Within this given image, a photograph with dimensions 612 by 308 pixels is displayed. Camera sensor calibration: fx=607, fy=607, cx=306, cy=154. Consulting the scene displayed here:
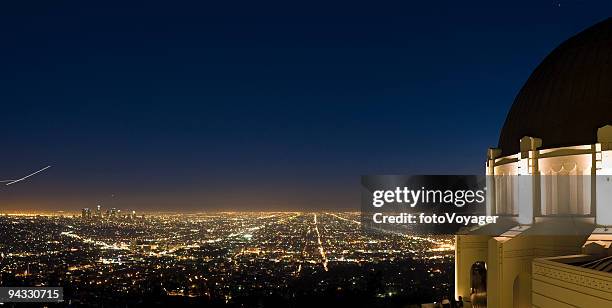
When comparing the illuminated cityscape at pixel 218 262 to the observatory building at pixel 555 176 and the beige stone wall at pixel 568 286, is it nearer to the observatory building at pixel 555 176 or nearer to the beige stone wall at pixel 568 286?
the observatory building at pixel 555 176

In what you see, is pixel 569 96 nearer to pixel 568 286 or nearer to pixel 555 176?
pixel 555 176

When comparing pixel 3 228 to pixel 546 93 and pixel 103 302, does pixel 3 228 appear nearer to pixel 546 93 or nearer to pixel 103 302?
pixel 103 302

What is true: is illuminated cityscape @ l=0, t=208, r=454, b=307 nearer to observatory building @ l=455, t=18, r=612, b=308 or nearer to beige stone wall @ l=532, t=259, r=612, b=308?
observatory building @ l=455, t=18, r=612, b=308

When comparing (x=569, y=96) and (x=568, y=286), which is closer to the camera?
(x=568, y=286)

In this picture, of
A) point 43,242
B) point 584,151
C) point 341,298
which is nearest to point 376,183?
point 584,151

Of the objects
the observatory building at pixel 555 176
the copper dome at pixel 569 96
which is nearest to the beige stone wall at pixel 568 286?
the observatory building at pixel 555 176

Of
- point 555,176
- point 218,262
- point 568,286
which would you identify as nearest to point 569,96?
point 555,176
